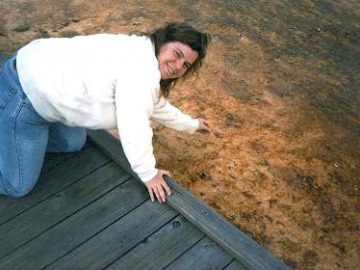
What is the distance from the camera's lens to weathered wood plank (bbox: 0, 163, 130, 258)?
235cm

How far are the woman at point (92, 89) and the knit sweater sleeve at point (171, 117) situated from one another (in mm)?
210

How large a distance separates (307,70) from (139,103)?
3601 millimetres

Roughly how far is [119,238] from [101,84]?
874 mm

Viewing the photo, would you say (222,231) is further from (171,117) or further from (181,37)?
(181,37)

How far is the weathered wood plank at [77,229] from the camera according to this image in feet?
7.34

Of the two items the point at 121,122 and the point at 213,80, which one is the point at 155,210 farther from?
the point at 213,80

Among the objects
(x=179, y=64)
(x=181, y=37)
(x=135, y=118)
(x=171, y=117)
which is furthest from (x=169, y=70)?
(x=171, y=117)

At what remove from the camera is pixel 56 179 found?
8.90ft

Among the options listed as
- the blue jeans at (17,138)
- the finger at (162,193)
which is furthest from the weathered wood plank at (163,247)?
the blue jeans at (17,138)

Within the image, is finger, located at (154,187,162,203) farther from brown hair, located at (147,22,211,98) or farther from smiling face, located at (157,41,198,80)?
brown hair, located at (147,22,211,98)

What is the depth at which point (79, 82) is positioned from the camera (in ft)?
7.50

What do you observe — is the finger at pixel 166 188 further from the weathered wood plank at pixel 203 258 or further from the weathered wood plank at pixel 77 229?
the weathered wood plank at pixel 203 258

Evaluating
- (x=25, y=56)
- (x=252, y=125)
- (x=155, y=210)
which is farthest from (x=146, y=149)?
(x=252, y=125)

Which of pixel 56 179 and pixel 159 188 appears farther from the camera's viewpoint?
pixel 56 179
